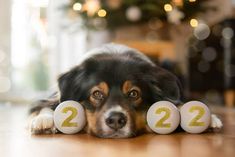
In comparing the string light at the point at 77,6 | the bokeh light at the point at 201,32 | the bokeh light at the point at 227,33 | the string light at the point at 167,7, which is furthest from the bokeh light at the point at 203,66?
the string light at the point at 77,6

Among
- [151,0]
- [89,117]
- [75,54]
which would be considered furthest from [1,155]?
[75,54]

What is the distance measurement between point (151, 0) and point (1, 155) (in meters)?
2.61

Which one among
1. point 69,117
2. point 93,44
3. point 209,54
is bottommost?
point 69,117

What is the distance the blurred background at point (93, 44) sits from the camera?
440 cm

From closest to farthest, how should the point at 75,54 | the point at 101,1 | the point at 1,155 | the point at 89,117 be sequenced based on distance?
1. the point at 1,155
2. the point at 89,117
3. the point at 101,1
4. the point at 75,54

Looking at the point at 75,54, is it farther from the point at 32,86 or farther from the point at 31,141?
the point at 31,141

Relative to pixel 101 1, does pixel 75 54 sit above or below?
below

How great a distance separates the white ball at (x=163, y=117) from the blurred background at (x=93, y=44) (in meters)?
2.37

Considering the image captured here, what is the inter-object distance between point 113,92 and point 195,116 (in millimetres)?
385

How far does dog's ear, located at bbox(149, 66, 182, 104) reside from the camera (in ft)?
6.54

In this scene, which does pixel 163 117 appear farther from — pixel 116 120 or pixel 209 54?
pixel 209 54

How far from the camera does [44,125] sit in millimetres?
1902

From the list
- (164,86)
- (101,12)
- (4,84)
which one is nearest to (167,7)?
(101,12)

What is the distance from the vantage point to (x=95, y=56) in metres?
2.05
